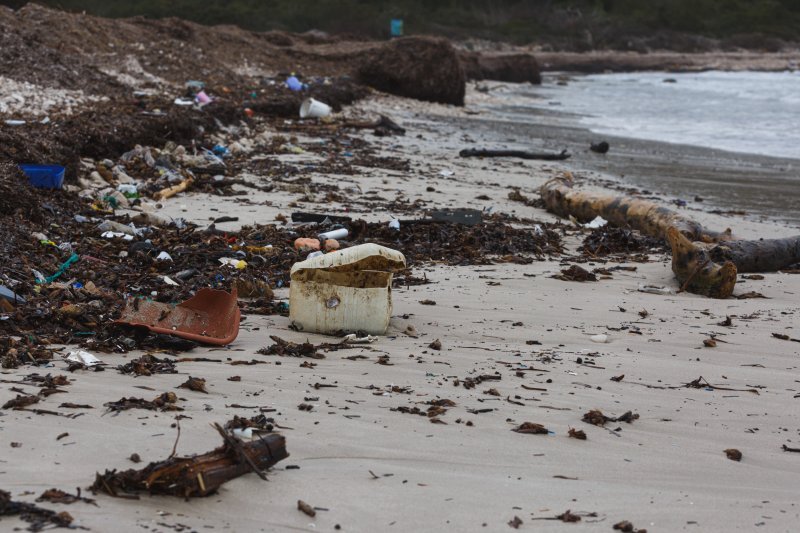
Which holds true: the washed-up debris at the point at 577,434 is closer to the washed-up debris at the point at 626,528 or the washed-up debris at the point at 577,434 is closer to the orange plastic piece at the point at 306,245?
the washed-up debris at the point at 626,528

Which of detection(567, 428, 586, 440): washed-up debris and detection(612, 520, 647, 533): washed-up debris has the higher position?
detection(567, 428, 586, 440): washed-up debris

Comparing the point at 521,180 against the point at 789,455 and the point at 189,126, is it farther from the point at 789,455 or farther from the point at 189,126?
the point at 789,455

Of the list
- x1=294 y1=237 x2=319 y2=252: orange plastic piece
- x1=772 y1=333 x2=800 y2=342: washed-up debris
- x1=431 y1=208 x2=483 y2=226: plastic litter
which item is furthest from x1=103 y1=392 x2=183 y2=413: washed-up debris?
x1=431 y1=208 x2=483 y2=226: plastic litter

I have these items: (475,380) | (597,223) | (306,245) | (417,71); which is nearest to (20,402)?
(475,380)

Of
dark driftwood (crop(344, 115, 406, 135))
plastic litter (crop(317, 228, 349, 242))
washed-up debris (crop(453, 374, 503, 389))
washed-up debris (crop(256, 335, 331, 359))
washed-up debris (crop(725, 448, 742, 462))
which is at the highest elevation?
dark driftwood (crop(344, 115, 406, 135))

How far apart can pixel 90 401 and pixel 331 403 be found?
825mm

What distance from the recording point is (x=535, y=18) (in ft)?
243

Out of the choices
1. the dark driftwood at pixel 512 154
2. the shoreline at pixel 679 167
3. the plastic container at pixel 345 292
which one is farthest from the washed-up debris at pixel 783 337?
the dark driftwood at pixel 512 154

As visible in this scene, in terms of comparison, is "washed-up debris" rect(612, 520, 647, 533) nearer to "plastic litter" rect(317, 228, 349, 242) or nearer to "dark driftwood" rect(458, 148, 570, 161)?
"plastic litter" rect(317, 228, 349, 242)

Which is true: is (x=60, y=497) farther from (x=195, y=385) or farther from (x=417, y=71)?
(x=417, y=71)

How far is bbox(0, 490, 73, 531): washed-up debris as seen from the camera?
2.18m

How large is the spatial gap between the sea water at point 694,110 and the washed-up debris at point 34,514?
47.2ft

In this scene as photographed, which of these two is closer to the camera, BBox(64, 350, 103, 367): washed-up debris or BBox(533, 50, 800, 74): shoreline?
BBox(64, 350, 103, 367): washed-up debris

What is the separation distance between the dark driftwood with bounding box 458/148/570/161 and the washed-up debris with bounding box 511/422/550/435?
9.16 metres
